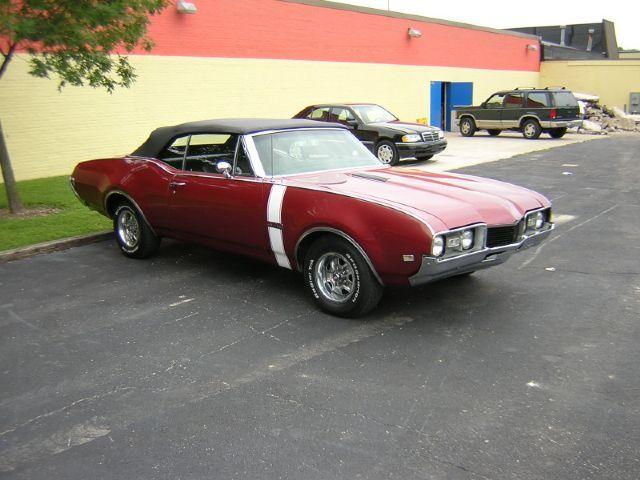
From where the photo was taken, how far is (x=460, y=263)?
15.1ft

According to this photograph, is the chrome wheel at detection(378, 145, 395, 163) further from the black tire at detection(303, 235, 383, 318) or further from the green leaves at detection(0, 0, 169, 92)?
the black tire at detection(303, 235, 383, 318)

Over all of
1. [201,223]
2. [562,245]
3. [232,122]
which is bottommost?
[562,245]

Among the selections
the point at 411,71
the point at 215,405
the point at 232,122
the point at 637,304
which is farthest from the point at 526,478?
the point at 411,71

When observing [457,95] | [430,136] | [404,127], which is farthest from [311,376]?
[457,95]

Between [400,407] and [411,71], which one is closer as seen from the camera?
[400,407]

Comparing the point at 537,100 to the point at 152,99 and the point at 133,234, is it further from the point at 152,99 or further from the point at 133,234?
the point at 133,234

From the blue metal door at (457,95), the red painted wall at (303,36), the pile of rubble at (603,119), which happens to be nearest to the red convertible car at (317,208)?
the red painted wall at (303,36)

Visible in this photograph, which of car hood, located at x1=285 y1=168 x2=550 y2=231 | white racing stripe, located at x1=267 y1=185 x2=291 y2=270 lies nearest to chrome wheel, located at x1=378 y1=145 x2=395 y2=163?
car hood, located at x1=285 y1=168 x2=550 y2=231

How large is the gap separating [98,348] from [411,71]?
2339 cm

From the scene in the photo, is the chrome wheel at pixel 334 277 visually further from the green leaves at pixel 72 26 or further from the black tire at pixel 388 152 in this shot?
the black tire at pixel 388 152

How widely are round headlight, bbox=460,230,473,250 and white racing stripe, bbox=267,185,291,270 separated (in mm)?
1555

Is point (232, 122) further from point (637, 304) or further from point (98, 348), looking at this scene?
point (637, 304)

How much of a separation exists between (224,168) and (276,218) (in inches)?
29.4

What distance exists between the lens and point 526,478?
291cm
